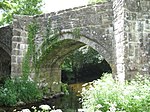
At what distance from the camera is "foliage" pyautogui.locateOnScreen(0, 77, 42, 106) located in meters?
9.25

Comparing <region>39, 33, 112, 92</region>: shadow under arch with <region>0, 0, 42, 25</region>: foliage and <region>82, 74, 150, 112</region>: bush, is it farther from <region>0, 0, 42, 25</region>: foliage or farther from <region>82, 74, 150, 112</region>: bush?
<region>0, 0, 42, 25</region>: foliage

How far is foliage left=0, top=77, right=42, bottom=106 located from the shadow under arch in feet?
3.47

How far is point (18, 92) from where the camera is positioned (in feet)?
32.2

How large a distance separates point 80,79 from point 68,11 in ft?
30.1

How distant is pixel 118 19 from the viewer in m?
7.52

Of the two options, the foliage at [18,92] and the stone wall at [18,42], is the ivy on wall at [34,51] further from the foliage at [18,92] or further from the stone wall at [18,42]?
the foliage at [18,92]

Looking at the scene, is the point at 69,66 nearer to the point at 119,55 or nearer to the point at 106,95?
the point at 119,55

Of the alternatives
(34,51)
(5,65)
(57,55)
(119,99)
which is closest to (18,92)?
(34,51)

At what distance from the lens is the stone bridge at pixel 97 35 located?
22.9ft

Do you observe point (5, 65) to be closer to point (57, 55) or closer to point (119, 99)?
point (57, 55)

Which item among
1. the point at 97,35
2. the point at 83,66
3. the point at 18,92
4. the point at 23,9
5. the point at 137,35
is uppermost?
the point at 23,9

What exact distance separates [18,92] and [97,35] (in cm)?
339

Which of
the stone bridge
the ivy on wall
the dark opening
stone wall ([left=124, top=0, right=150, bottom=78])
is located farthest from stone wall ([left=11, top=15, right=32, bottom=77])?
the dark opening

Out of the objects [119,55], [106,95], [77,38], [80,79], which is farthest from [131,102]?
[80,79]
